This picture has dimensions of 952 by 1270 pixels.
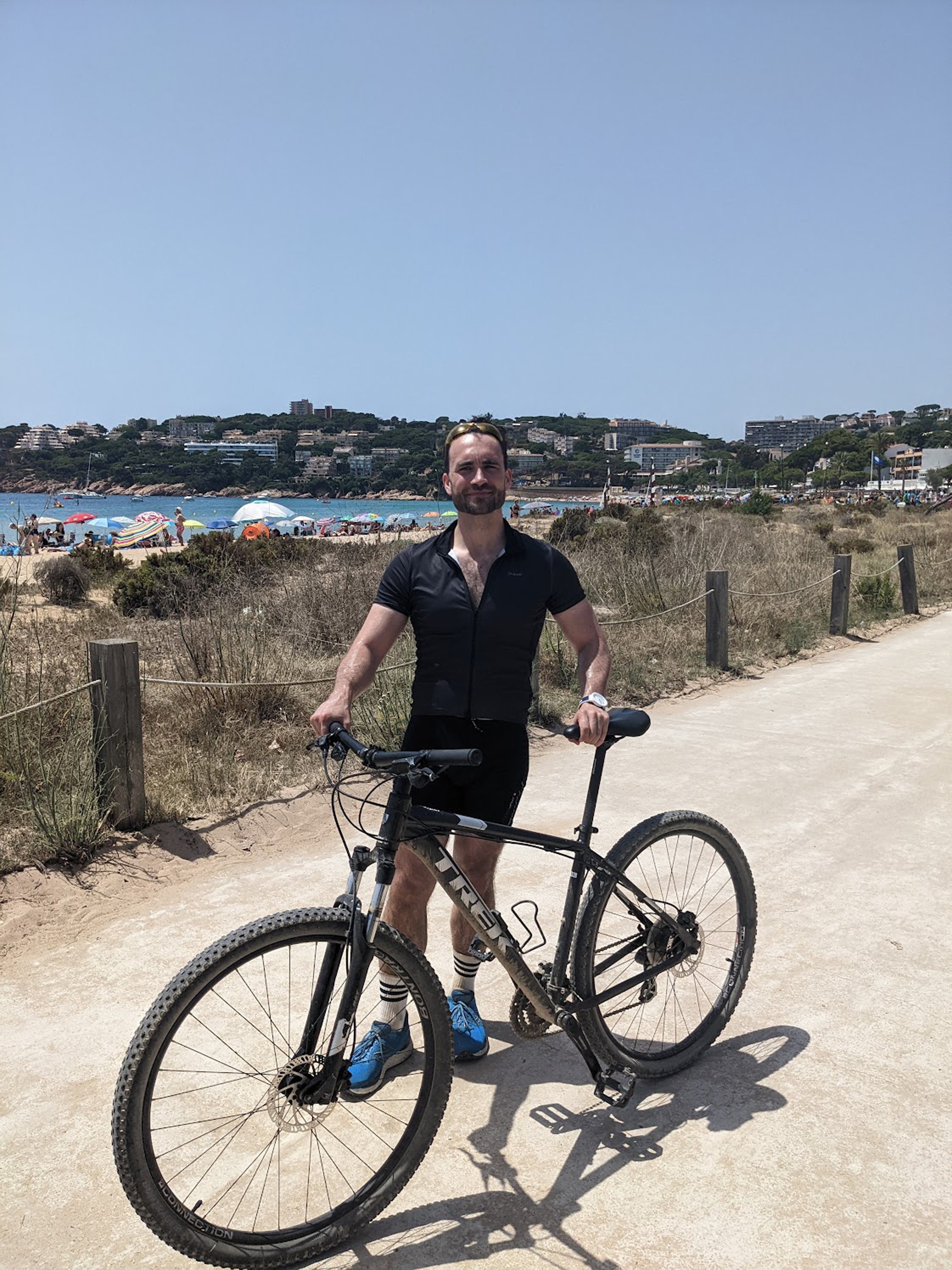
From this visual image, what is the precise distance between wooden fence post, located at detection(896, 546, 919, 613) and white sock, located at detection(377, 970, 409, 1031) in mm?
13874

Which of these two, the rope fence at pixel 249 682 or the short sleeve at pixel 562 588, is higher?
the short sleeve at pixel 562 588

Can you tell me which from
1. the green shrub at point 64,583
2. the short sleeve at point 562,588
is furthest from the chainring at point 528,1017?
the green shrub at point 64,583

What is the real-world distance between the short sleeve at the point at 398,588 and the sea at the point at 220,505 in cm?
8104

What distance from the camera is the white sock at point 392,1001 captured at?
300 centimetres

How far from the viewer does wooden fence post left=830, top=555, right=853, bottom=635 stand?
13.0 meters

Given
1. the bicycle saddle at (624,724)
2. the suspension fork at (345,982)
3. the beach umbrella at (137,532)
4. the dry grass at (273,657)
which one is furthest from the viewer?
the beach umbrella at (137,532)

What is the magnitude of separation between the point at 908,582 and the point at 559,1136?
13938 millimetres

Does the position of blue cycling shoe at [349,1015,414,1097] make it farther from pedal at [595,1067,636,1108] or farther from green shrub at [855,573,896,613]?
green shrub at [855,573,896,613]

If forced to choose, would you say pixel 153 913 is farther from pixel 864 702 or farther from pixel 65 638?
pixel 864 702

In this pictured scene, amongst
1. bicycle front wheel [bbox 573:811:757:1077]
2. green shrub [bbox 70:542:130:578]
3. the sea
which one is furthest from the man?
the sea

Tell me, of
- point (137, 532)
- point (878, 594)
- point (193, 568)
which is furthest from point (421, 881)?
point (137, 532)

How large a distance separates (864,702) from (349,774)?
514 cm

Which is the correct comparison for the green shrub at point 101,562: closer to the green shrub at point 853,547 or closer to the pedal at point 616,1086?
the green shrub at point 853,547

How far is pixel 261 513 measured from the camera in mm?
45031
